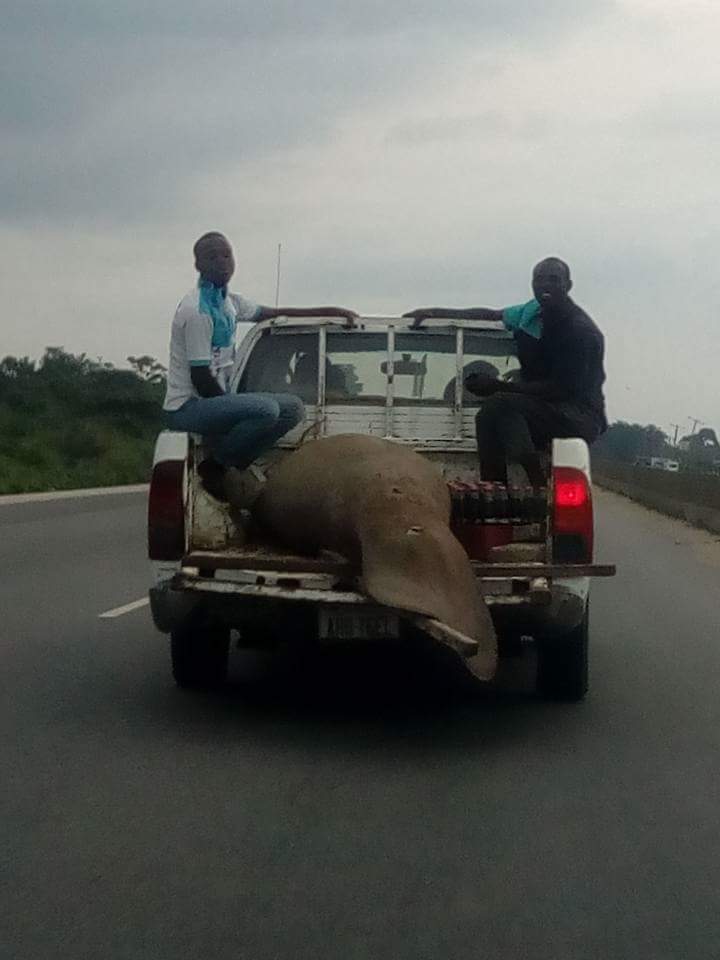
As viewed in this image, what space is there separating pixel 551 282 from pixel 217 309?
181cm

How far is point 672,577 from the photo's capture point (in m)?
17.3

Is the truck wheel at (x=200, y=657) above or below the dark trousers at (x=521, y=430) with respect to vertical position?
below

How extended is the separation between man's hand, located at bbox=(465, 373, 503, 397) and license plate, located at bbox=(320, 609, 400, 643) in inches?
85.5

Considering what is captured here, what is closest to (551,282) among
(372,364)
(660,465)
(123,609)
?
(372,364)

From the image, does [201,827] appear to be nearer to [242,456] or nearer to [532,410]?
[242,456]

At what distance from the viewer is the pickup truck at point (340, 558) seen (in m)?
7.38

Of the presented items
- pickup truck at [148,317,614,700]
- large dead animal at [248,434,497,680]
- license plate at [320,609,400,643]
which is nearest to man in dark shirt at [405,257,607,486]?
pickup truck at [148,317,614,700]

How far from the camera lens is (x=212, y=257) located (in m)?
8.59

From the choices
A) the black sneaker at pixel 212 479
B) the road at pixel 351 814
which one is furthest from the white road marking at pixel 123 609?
the black sneaker at pixel 212 479

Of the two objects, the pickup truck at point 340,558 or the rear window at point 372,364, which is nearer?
the pickup truck at point 340,558

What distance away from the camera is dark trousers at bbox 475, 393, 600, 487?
8.38 metres

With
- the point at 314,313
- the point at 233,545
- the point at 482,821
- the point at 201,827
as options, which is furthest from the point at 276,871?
the point at 314,313

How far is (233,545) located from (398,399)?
1.79 meters

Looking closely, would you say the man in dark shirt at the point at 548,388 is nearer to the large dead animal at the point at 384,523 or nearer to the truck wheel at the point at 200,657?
the large dead animal at the point at 384,523
